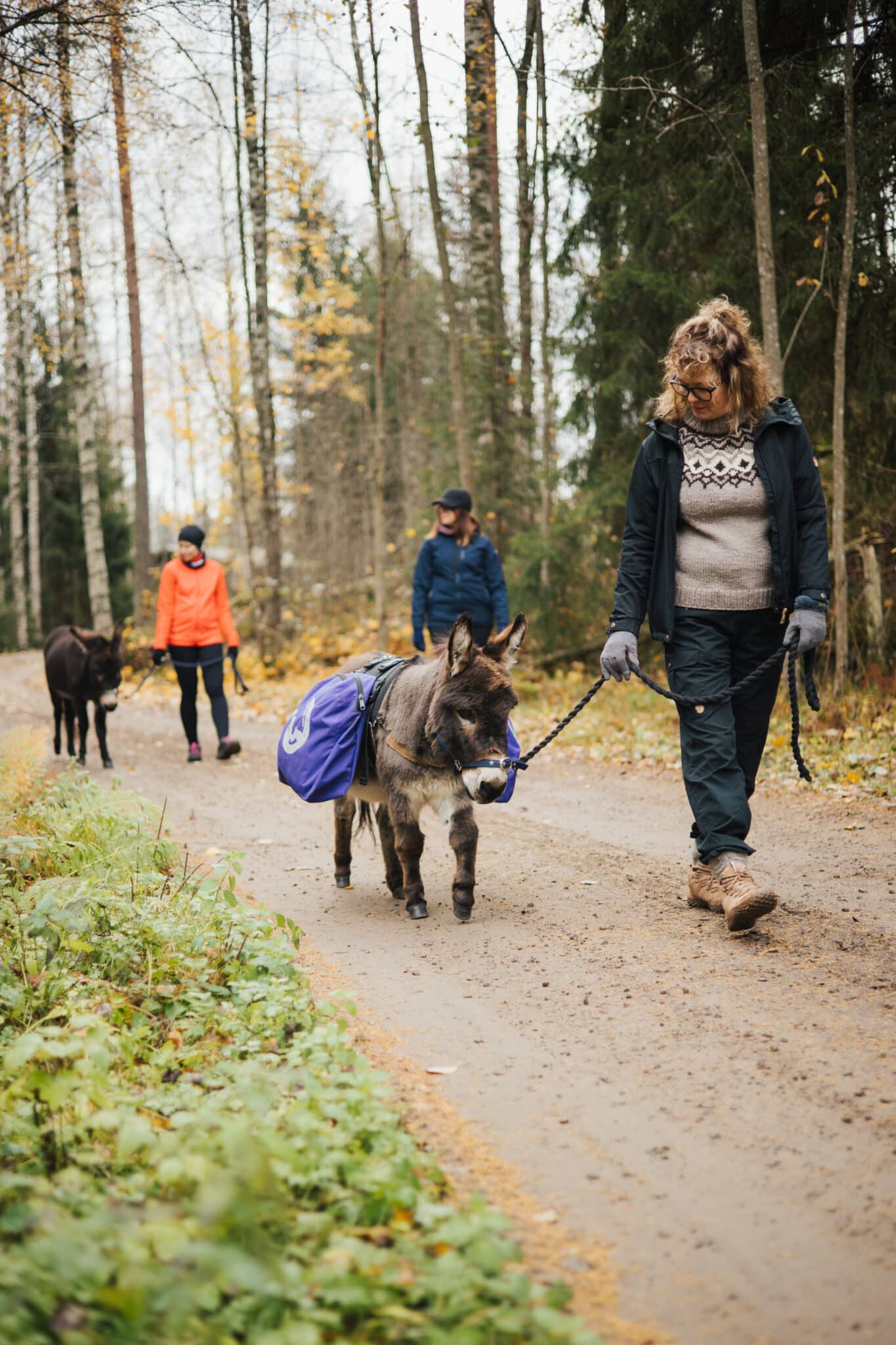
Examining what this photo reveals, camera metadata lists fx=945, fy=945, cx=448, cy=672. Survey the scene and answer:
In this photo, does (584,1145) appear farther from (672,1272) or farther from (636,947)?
(636,947)

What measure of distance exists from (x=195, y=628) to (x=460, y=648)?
6506 millimetres

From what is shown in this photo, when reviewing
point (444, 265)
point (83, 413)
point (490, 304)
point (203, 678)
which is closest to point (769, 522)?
point (203, 678)

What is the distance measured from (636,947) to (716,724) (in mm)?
1102

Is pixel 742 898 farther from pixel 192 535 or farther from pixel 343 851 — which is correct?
pixel 192 535

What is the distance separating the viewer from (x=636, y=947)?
4277mm

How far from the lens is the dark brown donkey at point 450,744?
4.85m

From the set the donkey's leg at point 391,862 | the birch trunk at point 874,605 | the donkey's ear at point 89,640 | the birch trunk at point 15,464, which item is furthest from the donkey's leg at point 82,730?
the birch trunk at point 15,464

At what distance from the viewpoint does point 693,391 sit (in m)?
4.35

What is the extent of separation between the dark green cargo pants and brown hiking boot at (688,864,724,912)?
0.10m

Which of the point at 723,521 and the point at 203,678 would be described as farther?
the point at 203,678

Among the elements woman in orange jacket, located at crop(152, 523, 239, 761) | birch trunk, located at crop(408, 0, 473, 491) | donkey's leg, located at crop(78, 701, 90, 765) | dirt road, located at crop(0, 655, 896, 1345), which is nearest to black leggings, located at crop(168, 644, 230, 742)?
→ woman in orange jacket, located at crop(152, 523, 239, 761)

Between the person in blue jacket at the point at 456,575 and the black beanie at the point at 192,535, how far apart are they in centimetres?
296

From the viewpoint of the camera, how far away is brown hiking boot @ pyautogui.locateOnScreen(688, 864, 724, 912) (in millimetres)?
4551

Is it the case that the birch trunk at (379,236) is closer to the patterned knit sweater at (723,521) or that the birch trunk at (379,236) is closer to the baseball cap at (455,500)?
the baseball cap at (455,500)
